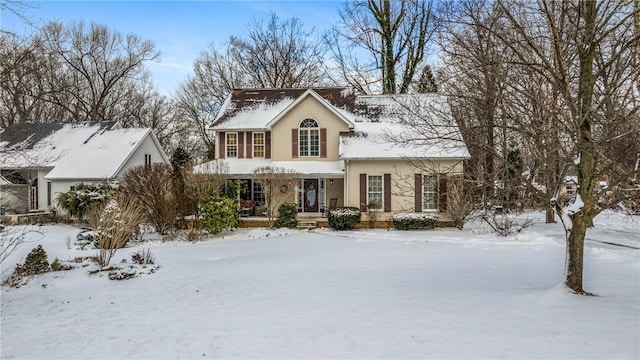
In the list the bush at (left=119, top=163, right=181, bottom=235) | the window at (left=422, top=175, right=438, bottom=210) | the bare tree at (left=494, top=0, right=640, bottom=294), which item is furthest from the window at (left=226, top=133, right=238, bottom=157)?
the bare tree at (left=494, top=0, right=640, bottom=294)

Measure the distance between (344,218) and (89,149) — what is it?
1676 centimetres

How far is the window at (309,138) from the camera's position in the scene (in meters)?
21.8

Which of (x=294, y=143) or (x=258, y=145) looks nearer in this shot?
(x=294, y=143)

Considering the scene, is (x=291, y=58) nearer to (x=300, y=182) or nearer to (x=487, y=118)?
(x=300, y=182)

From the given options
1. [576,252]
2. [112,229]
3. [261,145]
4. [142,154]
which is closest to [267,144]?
[261,145]

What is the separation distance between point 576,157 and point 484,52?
2.54 m

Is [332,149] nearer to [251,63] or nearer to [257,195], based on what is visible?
[257,195]

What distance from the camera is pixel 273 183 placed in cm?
1889

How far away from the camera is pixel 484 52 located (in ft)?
25.8

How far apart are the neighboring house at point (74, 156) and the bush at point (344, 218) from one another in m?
12.0

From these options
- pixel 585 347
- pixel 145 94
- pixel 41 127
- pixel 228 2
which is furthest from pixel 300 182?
pixel 145 94

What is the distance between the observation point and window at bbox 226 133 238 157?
22.9 metres

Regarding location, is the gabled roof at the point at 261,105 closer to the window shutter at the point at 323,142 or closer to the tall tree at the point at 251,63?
the window shutter at the point at 323,142

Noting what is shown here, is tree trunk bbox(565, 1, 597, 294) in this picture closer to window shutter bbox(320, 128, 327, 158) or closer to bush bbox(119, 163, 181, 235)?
bush bbox(119, 163, 181, 235)
